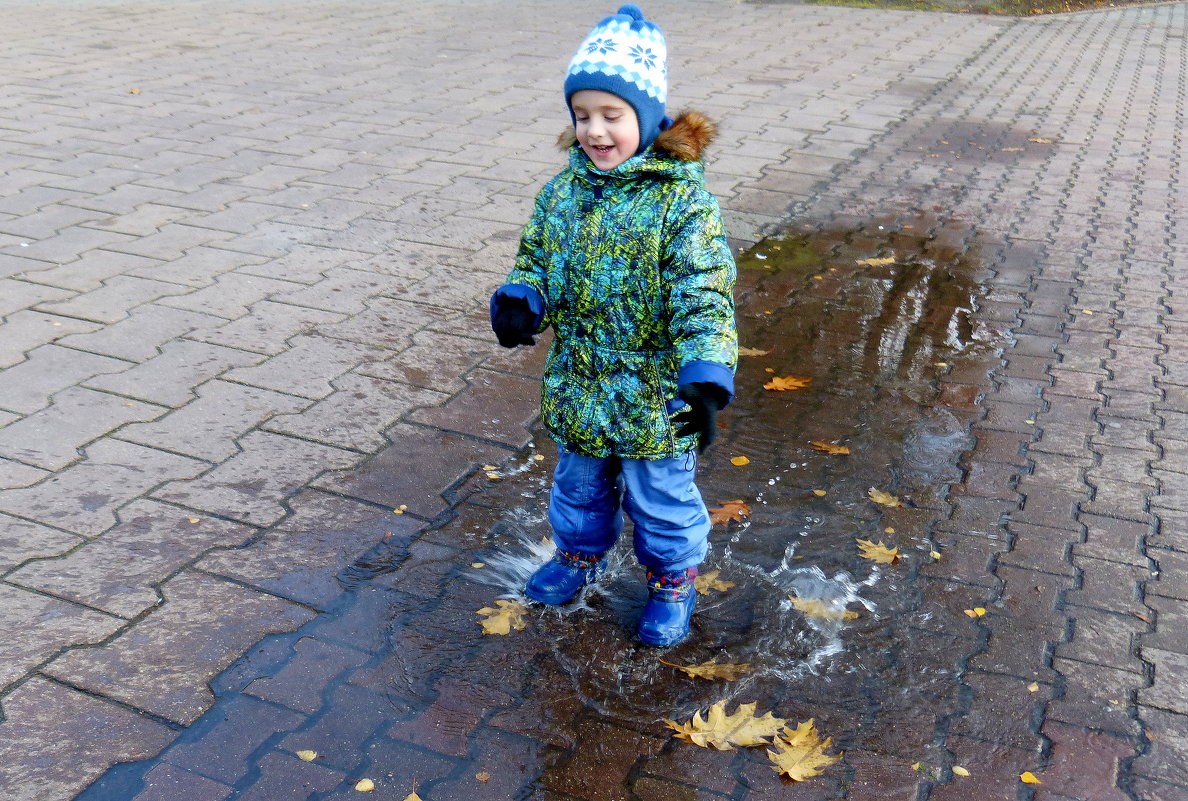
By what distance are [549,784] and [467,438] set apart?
1.69m

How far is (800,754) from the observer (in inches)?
100.0

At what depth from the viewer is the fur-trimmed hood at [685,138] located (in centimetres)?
260

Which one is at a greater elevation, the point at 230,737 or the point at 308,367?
the point at 308,367

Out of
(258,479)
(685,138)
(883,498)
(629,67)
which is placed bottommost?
(883,498)

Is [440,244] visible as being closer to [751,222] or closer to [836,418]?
[751,222]

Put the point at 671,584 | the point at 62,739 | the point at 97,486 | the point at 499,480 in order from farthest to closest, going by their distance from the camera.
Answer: the point at 499,480 → the point at 97,486 → the point at 671,584 → the point at 62,739

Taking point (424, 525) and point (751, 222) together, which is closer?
point (424, 525)

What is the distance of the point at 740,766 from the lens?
2508 millimetres

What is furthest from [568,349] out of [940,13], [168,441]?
[940,13]

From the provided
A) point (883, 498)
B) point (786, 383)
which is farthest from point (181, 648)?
point (786, 383)

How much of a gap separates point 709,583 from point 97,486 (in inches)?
77.6

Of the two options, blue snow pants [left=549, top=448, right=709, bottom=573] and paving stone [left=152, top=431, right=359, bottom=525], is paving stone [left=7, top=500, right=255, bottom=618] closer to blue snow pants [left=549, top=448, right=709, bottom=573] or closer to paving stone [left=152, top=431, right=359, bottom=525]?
paving stone [left=152, top=431, right=359, bottom=525]

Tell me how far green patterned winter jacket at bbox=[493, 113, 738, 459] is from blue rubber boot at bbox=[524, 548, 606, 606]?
408mm

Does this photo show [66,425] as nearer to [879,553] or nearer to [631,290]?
[631,290]
